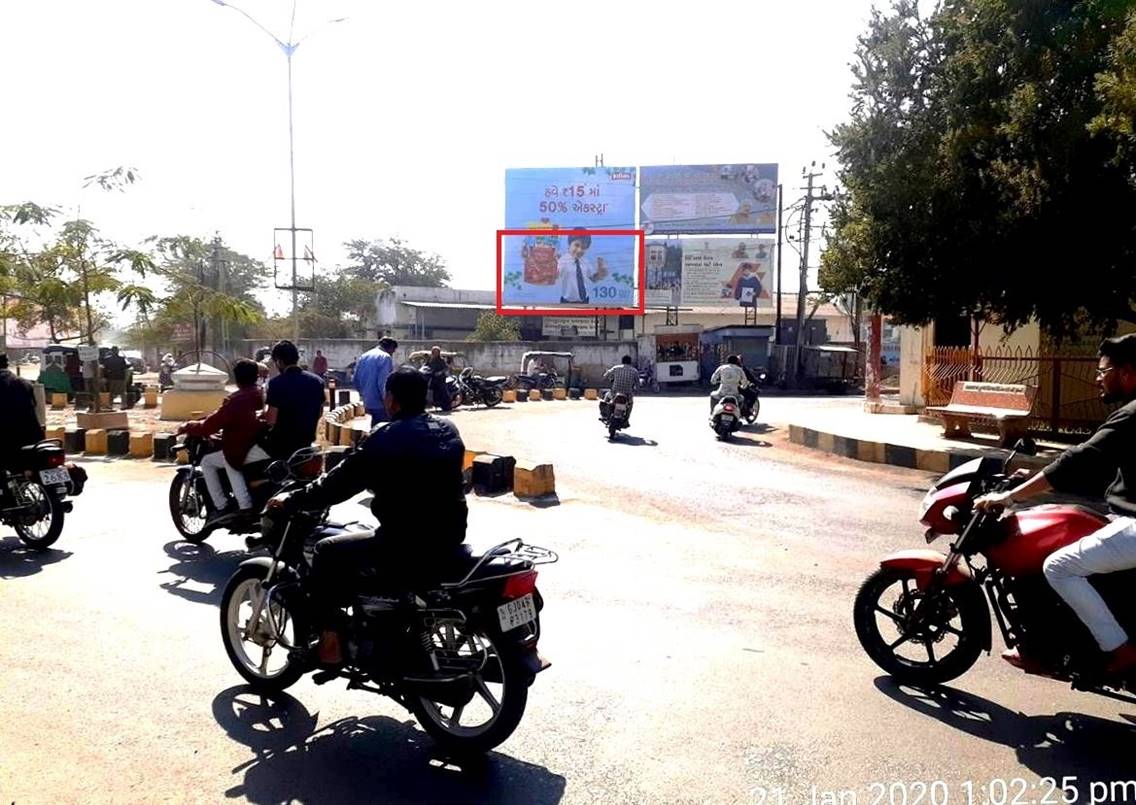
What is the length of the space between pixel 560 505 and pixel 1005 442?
7.70m

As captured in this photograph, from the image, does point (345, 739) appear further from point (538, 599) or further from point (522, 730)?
point (538, 599)

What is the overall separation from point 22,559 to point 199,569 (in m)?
1.56

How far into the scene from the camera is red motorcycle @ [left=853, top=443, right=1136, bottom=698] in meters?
4.11

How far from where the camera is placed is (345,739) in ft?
13.5

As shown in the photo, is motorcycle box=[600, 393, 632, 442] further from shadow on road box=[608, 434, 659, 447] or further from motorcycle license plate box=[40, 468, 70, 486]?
motorcycle license plate box=[40, 468, 70, 486]

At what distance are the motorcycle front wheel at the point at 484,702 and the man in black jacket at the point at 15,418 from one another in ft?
18.1

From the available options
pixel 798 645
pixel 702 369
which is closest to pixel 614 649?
pixel 798 645

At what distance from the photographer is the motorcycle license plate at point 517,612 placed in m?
3.75

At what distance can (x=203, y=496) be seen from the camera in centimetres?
792

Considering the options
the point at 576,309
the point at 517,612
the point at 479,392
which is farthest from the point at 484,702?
the point at 576,309

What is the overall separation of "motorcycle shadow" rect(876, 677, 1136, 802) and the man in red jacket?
5042mm

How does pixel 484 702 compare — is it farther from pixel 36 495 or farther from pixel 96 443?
pixel 96 443

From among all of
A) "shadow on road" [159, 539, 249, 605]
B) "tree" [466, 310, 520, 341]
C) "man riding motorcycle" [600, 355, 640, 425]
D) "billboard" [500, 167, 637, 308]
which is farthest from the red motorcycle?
"billboard" [500, 167, 637, 308]

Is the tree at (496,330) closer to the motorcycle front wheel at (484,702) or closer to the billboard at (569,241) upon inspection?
the billboard at (569,241)
